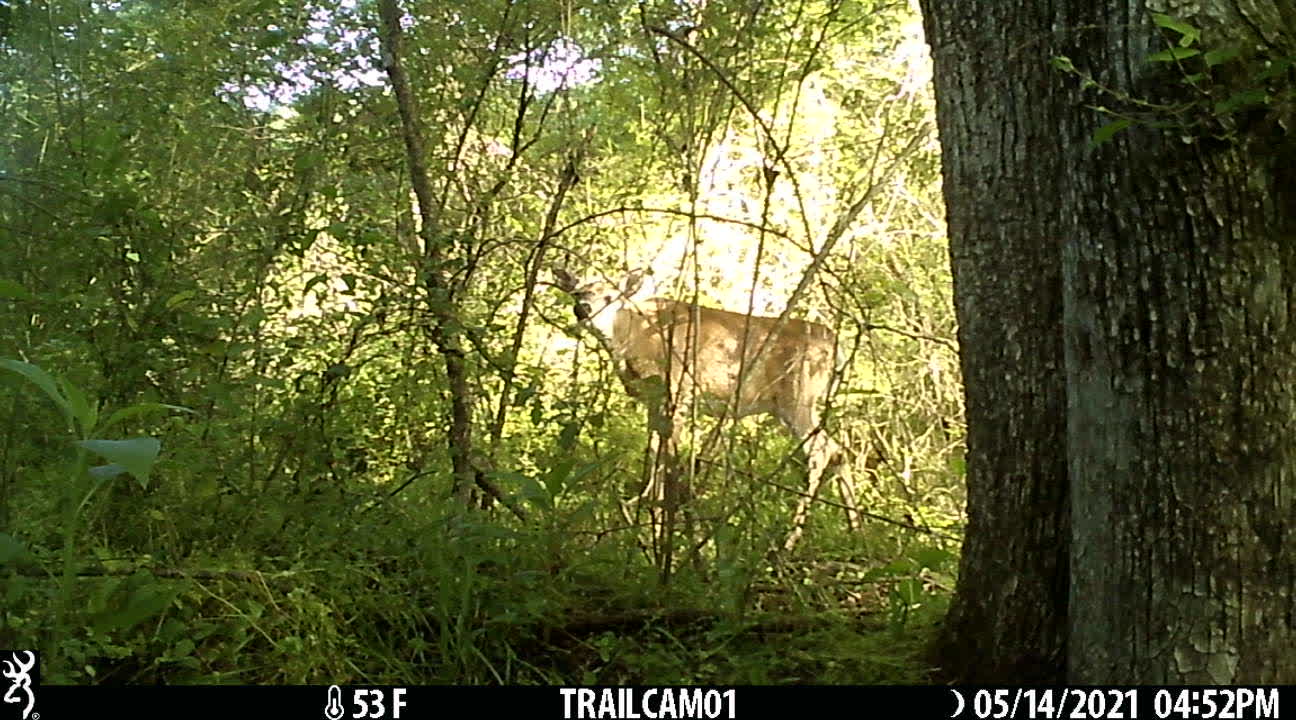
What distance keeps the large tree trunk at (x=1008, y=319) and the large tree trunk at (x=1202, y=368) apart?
247 millimetres

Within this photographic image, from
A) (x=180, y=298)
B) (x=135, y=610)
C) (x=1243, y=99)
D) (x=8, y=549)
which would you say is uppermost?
(x=1243, y=99)

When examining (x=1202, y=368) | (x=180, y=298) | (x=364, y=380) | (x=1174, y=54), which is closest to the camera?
(x=1174, y=54)

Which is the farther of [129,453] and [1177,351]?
[1177,351]

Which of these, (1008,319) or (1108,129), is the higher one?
(1108,129)

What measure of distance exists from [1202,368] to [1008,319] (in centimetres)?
47

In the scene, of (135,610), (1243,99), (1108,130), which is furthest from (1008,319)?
(135,610)

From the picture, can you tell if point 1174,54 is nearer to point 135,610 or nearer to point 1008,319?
point 1008,319

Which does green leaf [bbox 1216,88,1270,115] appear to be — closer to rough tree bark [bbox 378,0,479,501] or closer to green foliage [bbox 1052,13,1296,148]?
green foliage [bbox 1052,13,1296,148]

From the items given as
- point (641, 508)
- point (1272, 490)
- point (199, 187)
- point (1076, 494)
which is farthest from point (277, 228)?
point (1272, 490)

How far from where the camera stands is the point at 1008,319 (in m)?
2.62

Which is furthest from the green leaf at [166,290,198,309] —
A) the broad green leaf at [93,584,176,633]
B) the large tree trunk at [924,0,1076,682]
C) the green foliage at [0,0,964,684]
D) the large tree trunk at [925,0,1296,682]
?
the large tree trunk at [925,0,1296,682]

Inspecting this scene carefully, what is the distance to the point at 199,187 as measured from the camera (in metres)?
4.17

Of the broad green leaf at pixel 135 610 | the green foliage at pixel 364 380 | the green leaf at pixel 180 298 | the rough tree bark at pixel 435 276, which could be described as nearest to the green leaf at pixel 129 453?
the green foliage at pixel 364 380

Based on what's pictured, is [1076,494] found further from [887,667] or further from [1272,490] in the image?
[887,667]
